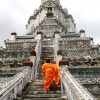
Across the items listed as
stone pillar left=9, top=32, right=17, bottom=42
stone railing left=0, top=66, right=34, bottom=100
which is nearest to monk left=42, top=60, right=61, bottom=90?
stone railing left=0, top=66, right=34, bottom=100

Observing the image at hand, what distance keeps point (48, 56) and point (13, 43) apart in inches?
158

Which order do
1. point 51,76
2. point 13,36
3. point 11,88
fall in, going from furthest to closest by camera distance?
point 13,36
point 51,76
point 11,88

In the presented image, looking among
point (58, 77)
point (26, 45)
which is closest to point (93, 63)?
point (58, 77)

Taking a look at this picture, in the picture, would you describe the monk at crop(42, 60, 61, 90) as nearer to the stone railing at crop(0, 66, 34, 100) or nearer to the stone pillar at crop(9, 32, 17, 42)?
the stone railing at crop(0, 66, 34, 100)

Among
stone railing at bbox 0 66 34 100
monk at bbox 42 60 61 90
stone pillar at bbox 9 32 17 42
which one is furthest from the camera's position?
stone pillar at bbox 9 32 17 42

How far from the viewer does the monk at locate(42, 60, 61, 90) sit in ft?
25.2

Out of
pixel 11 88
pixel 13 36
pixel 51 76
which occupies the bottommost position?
pixel 11 88

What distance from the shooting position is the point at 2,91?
17.2 feet

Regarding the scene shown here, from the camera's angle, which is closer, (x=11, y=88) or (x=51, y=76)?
(x=11, y=88)

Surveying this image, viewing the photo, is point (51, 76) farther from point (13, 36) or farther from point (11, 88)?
point (13, 36)

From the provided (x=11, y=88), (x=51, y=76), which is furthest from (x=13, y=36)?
(x=11, y=88)

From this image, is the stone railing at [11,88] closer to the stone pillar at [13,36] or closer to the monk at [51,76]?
the monk at [51,76]

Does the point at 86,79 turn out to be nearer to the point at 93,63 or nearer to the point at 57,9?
the point at 93,63

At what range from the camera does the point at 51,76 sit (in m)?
7.91
